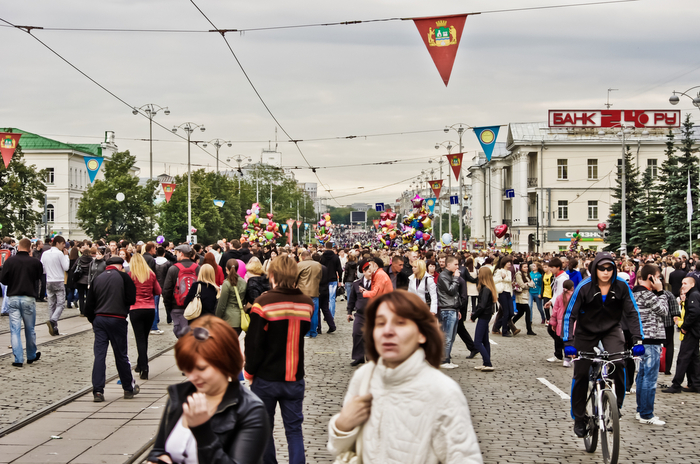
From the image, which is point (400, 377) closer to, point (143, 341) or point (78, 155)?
point (143, 341)

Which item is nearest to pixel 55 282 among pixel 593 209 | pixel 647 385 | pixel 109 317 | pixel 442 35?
pixel 109 317

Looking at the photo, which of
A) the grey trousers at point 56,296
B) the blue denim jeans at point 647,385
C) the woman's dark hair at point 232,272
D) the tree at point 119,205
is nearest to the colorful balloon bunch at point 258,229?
the tree at point 119,205

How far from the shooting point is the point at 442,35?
43.9 ft

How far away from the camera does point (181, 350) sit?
10.3 feet

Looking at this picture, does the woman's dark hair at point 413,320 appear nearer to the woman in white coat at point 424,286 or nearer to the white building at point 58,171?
the woman in white coat at point 424,286

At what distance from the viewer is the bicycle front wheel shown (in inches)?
269

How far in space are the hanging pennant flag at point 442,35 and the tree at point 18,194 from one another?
43414 mm

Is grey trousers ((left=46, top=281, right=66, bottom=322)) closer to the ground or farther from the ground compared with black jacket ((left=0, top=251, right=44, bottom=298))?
closer to the ground

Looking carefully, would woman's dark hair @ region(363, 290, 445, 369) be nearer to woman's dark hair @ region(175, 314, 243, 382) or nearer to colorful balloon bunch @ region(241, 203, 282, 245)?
woman's dark hair @ region(175, 314, 243, 382)

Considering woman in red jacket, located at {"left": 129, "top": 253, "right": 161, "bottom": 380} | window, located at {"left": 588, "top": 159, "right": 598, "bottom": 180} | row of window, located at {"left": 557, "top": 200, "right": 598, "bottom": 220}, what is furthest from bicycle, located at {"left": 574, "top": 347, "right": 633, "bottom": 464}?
window, located at {"left": 588, "top": 159, "right": 598, "bottom": 180}

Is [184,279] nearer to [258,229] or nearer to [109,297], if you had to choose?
[109,297]

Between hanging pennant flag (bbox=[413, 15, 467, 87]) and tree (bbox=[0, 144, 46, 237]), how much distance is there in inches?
1709

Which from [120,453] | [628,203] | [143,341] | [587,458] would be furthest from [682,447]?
[628,203]

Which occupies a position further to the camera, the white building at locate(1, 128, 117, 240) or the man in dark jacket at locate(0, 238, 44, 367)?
the white building at locate(1, 128, 117, 240)
